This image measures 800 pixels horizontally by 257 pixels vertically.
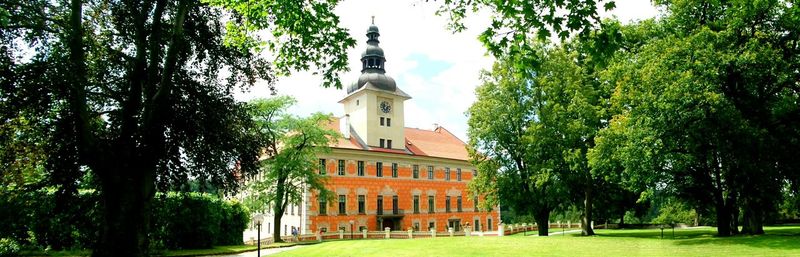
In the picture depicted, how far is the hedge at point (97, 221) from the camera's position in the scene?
657 inches

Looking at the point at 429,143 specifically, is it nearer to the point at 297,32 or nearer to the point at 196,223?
the point at 196,223

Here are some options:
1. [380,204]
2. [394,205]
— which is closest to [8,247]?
[380,204]

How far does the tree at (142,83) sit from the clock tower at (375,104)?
99.2ft

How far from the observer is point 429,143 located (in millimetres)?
54188

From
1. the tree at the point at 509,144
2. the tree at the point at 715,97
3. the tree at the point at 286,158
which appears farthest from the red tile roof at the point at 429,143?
the tree at the point at 715,97

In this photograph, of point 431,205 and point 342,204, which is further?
point 431,205

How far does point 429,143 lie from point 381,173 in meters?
8.93

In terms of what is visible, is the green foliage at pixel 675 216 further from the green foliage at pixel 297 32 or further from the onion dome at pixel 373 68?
the green foliage at pixel 297 32

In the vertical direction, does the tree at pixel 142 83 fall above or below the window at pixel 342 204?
above

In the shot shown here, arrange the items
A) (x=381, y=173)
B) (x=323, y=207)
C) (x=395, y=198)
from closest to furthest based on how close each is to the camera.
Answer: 1. (x=323, y=207)
2. (x=381, y=173)
3. (x=395, y=198)

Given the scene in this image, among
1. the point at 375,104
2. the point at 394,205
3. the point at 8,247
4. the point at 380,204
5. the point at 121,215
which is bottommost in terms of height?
the point at 8,247

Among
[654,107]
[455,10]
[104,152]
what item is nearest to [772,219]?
[654,107]

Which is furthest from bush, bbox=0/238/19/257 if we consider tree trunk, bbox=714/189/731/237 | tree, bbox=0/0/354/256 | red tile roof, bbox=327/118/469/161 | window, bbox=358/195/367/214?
tree trunk, bbox=714/189/731/237

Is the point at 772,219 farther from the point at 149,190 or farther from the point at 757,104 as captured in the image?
the point at 149,190
